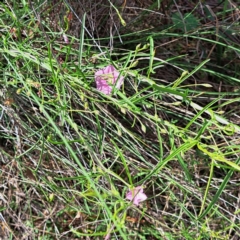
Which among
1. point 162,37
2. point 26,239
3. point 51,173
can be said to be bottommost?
point 26,239

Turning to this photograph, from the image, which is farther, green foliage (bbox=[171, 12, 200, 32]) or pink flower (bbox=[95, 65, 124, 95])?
Result: green foliage (bbox=[171, 12, 200, 32])

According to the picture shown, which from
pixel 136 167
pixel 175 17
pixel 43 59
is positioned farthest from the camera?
pixel 175 17

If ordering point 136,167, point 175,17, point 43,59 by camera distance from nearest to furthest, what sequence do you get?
point 43,59, point 136,167, point 175,17

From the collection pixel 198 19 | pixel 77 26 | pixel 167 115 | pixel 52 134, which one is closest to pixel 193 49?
pixel 198 19

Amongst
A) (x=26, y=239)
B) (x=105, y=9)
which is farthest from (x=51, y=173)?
(x=105, y=9)

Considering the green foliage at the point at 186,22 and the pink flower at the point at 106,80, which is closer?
the pink flower at the point at 106,80

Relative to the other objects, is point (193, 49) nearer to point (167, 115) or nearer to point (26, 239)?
point (167, 115)

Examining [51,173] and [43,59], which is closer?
[43,59]

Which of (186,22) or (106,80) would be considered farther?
(186,22)

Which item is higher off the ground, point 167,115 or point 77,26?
point 77,26
